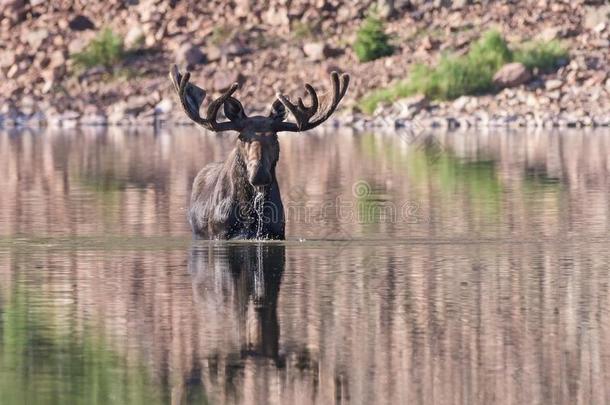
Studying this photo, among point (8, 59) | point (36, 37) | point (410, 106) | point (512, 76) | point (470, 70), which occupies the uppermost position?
point (36, 37)

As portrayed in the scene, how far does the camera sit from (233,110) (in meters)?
18.8

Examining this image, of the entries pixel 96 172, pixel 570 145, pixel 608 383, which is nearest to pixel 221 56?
pixel 570 145

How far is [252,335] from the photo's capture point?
13.6 m

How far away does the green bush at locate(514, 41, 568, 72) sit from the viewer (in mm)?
47250

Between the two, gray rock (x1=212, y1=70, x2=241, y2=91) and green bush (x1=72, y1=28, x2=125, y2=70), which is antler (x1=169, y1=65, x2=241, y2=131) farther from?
green bush (x1=72, y1=28, x2=125, y2=70)

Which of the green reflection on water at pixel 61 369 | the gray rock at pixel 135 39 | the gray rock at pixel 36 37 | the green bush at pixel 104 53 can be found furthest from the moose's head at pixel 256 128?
the gray rock at pixel 36 37

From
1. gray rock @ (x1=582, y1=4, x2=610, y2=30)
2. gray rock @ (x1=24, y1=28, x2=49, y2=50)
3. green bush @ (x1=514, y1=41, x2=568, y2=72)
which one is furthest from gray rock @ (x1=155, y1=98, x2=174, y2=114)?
gray rock @ (x1=582, y1=4, x2=610, y2=30)

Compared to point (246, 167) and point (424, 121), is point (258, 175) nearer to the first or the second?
point (246, 167)

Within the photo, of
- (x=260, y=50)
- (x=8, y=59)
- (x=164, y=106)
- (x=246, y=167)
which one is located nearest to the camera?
(x=246, y=167)

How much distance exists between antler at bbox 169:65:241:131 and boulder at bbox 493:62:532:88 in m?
27.0

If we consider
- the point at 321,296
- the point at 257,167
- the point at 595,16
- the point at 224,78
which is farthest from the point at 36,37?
the point at 321,296

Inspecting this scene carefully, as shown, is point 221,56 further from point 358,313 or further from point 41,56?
point 358,313

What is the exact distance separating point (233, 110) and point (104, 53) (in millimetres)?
34578

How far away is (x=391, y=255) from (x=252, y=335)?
16.8ft
